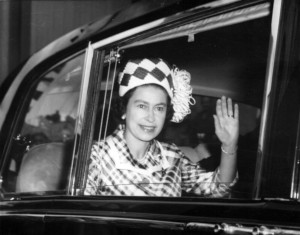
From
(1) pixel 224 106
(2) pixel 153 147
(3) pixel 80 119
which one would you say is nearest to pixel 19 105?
(3) pixel 80 119

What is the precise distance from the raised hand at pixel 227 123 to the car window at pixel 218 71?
18 millimetres

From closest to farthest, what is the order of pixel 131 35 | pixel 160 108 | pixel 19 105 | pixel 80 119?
pixel 160 108, pixel 131 35, pixel 80 119, pixel 19 105

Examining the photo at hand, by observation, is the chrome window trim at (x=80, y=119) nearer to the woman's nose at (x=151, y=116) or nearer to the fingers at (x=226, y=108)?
the woman's nose at (x=151, y=116)

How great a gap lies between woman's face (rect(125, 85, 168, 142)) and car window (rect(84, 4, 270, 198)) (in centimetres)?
5

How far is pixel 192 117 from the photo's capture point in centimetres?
168

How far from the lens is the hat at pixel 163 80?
172cm

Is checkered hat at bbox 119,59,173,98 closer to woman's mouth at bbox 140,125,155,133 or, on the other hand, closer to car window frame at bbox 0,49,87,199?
woman's mouth at bbox 140,125,155,133

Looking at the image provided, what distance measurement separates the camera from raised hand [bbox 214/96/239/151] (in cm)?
159

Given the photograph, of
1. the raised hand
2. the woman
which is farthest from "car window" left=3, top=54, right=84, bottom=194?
the raised hand

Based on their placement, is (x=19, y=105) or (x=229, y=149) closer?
(x=229, y=149)

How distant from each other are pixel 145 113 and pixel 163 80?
0.13 m

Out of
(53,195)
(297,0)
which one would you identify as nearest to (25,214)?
(53,195)

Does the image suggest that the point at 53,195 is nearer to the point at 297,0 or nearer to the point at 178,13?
the point at 178,13

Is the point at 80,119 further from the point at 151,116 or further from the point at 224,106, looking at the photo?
the point at 224,106
